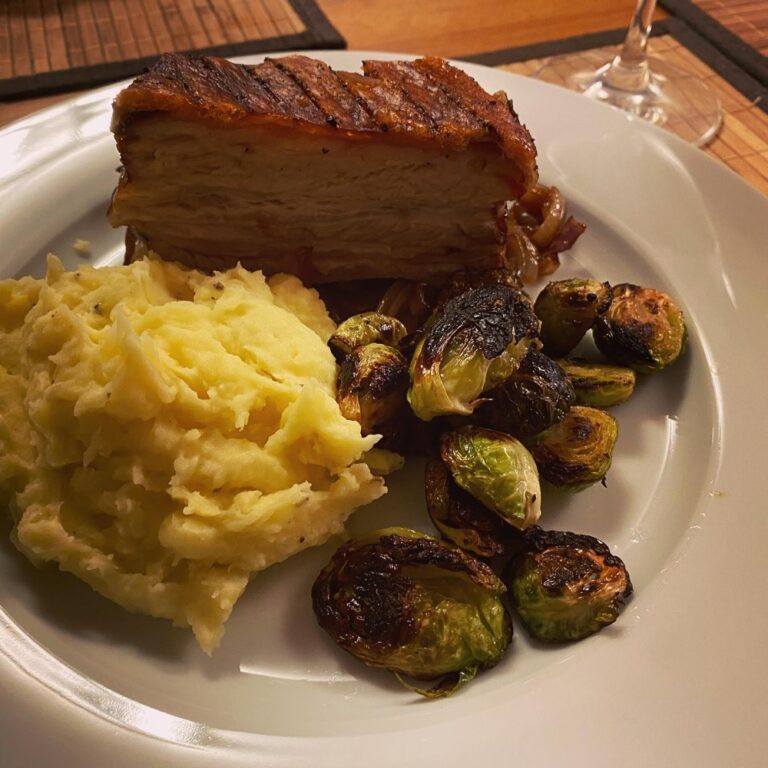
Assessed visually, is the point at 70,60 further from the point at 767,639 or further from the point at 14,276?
the point at 767,639

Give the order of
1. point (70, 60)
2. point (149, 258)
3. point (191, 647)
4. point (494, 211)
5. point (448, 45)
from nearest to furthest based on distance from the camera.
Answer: point (191, 647)
point (149, 258)
point (494, 211)
point (70, 60)
point (448, 45)

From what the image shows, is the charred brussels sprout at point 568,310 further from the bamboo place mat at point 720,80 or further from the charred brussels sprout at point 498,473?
the bamboo place mat at point 720,80

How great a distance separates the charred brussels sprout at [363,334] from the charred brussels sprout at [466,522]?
614 mm

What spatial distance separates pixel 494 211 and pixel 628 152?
84 centimetres

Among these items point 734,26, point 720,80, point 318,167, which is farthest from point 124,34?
point 734,26

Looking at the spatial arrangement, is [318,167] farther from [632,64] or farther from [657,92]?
[657,92]

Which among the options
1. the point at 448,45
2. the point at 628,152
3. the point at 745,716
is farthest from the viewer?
the point at 448,45

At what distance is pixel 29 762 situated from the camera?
1825mm

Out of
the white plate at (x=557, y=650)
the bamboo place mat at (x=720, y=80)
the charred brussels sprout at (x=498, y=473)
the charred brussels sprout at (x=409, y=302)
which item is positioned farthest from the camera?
the bamboo place mat at (x=720, y=80)

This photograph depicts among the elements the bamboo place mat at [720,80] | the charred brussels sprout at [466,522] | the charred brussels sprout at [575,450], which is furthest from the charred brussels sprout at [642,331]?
the bamboo place mat at [720,80]

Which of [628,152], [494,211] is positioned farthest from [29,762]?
[628,152]

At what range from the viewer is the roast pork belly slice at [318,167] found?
3.01 m

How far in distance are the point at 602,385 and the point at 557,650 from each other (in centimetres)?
104

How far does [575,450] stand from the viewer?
8.51ft
